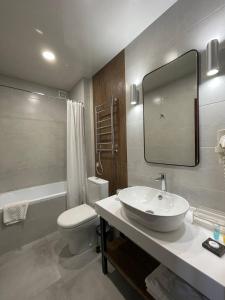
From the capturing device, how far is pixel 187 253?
2.43 feet

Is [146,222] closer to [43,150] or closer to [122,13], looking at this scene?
[122,13]

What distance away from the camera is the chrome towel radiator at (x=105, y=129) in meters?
1.87

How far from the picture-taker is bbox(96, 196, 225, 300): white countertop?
24.5 inches

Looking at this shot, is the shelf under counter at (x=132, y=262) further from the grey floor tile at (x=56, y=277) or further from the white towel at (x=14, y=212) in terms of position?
the white towel at (x=14, y=212)

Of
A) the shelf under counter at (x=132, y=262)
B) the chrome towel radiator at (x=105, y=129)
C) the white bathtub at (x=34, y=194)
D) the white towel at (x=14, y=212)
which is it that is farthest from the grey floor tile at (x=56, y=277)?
the chrome towel radiator at (x=105, y=129)

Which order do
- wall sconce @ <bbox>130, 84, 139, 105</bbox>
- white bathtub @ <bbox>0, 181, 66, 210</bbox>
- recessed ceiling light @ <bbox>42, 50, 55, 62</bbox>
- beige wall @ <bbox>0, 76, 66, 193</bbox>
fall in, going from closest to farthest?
wall sconce @ <bbox>130, 84, 139, 105</bbox> < recessed ceiling light @ <bbox>42, 50, 55, 62</bbox> < white bathtub @ <bbox>0, 181, 66, 210</bbox> < beige wall @ <bbox>0, 76, 66, 193</bbox>

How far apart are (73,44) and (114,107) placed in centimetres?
83

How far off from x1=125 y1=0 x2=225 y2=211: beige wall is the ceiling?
147 millimetres

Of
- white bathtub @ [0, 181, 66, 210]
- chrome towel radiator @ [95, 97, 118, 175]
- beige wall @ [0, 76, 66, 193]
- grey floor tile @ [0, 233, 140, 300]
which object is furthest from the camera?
beige wall @ [0, 76, 66, 193]

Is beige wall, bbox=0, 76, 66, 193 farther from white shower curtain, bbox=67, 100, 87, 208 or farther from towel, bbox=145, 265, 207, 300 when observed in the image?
towel, bbox=145, 265, 207, 300

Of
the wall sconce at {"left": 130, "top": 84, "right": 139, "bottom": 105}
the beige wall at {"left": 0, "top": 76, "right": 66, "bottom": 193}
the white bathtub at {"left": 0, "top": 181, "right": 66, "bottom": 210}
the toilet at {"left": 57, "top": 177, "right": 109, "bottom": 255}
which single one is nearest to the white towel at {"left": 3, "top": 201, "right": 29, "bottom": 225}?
the white bathtub at {"left": 0, "top": 181, "right": 66, "bottom": 210}

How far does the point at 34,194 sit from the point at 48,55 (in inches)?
86.9

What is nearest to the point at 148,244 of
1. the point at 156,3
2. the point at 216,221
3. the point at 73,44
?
the point at 216,221

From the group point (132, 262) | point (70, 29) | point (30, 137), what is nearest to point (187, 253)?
point (132, 262)
